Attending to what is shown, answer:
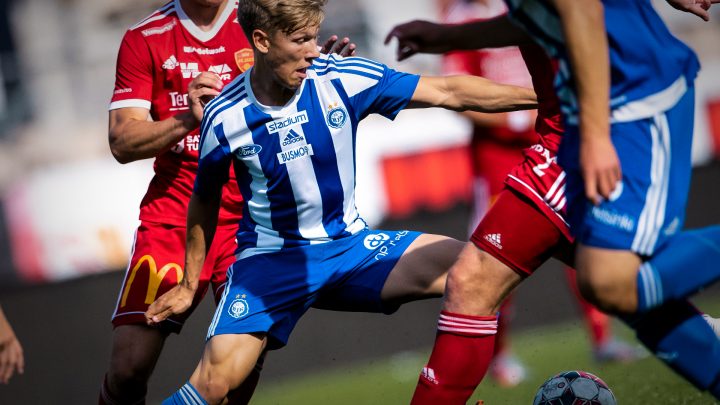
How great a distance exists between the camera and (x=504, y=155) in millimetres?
7098

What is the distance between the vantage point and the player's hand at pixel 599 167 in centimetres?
305

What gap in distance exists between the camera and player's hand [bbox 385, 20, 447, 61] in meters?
3.84

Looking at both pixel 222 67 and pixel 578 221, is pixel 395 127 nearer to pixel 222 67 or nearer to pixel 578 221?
pixel 222 67

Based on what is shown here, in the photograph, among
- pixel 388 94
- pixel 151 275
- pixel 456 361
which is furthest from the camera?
pixel 151 275

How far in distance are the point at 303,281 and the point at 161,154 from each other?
4.04ft

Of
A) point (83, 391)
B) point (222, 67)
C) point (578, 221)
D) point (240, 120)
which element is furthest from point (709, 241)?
point (83, 391)

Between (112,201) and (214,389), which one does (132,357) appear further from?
(112,201)

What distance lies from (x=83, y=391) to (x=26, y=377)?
1.66ft

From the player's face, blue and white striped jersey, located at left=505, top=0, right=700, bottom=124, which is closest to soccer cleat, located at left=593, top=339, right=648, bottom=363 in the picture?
the player's face

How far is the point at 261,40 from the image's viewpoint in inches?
167

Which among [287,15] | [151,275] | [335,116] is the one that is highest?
[287,15]

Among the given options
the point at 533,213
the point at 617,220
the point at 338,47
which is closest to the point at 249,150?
the point at 338,47

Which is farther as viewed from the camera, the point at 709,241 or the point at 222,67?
the point at 222,67

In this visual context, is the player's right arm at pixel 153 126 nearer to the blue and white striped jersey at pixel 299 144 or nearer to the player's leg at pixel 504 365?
the blue and white striped jersey at pixel 299 144
